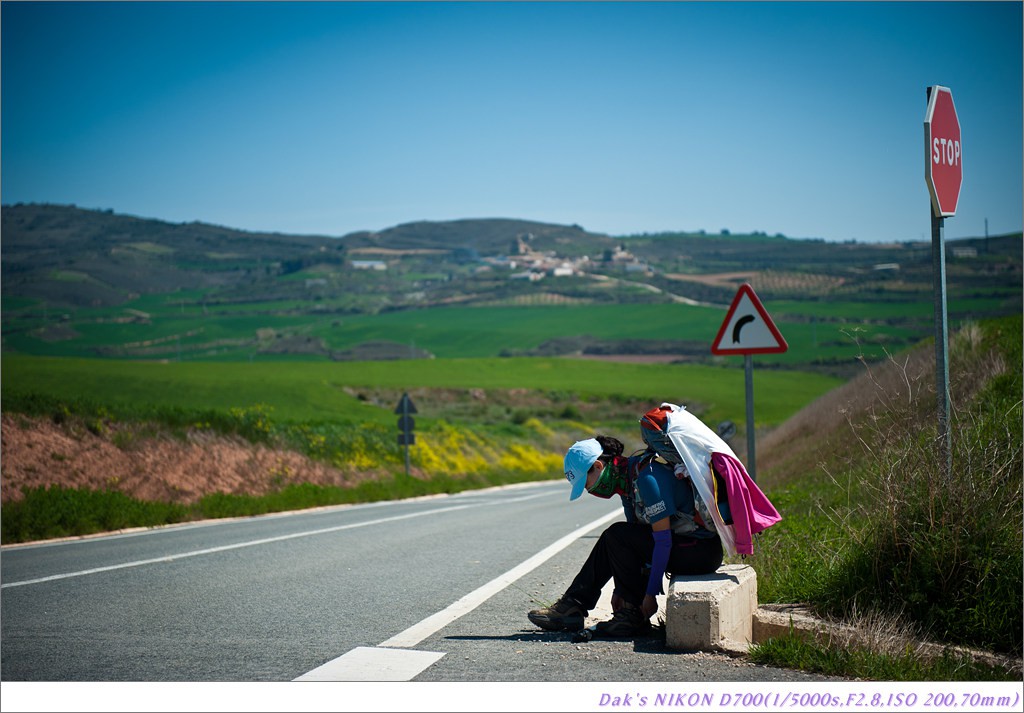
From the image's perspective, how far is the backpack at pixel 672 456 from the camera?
6.90m

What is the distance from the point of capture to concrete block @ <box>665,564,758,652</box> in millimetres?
6496

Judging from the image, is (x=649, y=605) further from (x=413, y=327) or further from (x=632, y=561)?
(x=413, y=327)

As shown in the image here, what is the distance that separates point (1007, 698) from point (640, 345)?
125m

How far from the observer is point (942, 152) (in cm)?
691

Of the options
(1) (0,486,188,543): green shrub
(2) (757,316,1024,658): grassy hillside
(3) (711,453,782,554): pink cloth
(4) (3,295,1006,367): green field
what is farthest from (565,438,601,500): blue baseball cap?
(4) (3,295,1006,367): green field

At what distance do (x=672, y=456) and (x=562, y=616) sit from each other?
4.61 feet

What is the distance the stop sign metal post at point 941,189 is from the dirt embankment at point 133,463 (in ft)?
55.7

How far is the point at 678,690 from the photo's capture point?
226 inches

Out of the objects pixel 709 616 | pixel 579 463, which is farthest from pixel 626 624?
pixel 579 463

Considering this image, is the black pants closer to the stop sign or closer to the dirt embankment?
the stop sign

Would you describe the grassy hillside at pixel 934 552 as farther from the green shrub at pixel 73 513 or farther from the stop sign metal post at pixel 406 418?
the stop sign metal post at pixel 406 418

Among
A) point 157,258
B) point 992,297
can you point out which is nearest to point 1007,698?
point 992,297

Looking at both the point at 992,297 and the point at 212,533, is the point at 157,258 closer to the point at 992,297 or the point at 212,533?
the point at 992,297

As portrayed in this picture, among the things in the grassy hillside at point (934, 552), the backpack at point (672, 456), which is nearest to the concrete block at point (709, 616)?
the backpack at point (672, 456)
